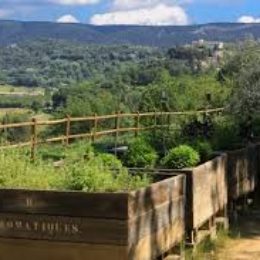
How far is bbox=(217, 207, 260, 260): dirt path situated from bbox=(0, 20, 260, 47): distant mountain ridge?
127 metres

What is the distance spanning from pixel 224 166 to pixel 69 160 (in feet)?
7.54

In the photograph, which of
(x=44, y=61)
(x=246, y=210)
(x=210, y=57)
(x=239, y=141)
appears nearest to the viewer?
(x=246, y=210)

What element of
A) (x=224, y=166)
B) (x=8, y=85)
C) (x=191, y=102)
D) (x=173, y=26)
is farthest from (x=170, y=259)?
(x=173, y=26)

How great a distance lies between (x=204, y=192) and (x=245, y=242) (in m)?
0.99

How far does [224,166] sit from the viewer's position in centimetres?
938

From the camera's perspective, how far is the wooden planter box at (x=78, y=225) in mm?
6051

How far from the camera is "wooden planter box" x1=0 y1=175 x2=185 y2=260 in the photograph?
605 centimetres

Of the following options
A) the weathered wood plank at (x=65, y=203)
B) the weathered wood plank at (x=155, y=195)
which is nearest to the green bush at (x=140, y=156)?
the weathered wood plank at (x=155, y=195)

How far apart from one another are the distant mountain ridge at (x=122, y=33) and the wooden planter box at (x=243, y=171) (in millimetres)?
125706

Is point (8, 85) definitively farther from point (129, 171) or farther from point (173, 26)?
point (129, 171)

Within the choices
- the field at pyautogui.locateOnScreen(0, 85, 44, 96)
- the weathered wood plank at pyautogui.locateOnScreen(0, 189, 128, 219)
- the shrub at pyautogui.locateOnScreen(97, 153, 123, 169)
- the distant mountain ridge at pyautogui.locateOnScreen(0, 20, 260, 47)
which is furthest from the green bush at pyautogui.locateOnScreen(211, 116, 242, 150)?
the distant mountain ridge at pyautogui.locateOnScreen(0, 20, 260, 47)

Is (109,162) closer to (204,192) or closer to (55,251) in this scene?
(204,192)

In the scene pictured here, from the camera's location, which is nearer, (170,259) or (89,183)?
(89,183)

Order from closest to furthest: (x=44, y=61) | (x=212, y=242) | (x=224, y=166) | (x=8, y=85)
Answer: (x=212, y=242)
(x=224, y=166)
(x=8, y=85)
(x=44, y=61)
